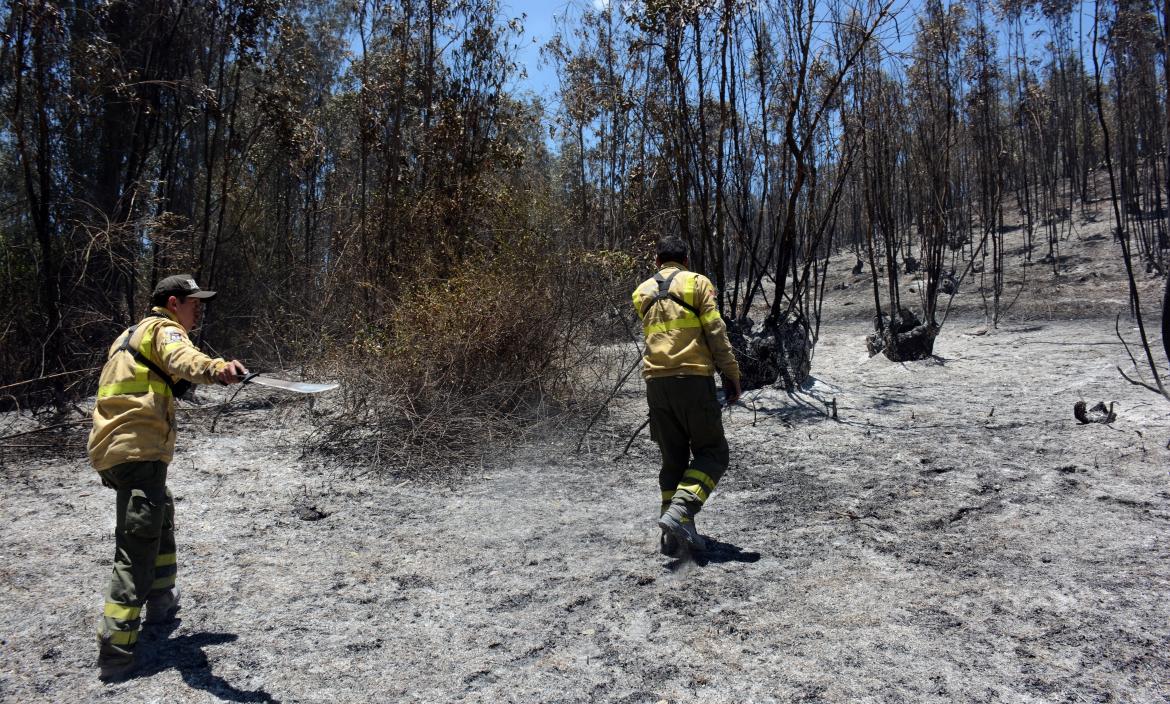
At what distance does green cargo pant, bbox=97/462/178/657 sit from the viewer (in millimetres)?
2660

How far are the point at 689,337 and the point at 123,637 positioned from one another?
2648 mm

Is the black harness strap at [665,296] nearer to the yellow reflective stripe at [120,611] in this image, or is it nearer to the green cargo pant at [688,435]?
the green cargo pant at [688,435]

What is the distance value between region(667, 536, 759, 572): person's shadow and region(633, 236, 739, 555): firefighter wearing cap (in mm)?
56

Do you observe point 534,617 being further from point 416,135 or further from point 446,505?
point 416,135

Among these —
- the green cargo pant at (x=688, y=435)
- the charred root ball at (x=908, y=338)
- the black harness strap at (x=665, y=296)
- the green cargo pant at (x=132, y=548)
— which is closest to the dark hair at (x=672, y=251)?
the black harness strap at (x=665, y=296)

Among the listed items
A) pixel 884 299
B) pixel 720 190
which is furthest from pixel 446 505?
pixel 884 299

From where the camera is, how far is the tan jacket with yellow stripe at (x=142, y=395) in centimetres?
276

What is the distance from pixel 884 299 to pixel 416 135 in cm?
903

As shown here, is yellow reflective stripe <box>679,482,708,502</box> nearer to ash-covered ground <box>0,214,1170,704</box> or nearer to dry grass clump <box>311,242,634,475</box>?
ash-covered ground <box>0,214,1170,704</box>

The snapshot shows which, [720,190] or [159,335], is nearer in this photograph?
[159,335]

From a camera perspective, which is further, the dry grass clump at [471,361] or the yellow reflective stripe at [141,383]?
the dry grass clump at [471,361]

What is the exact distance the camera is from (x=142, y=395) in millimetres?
2820

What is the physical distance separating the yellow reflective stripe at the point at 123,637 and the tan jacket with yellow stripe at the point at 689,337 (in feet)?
7.99

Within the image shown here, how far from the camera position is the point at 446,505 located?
4781 mm
